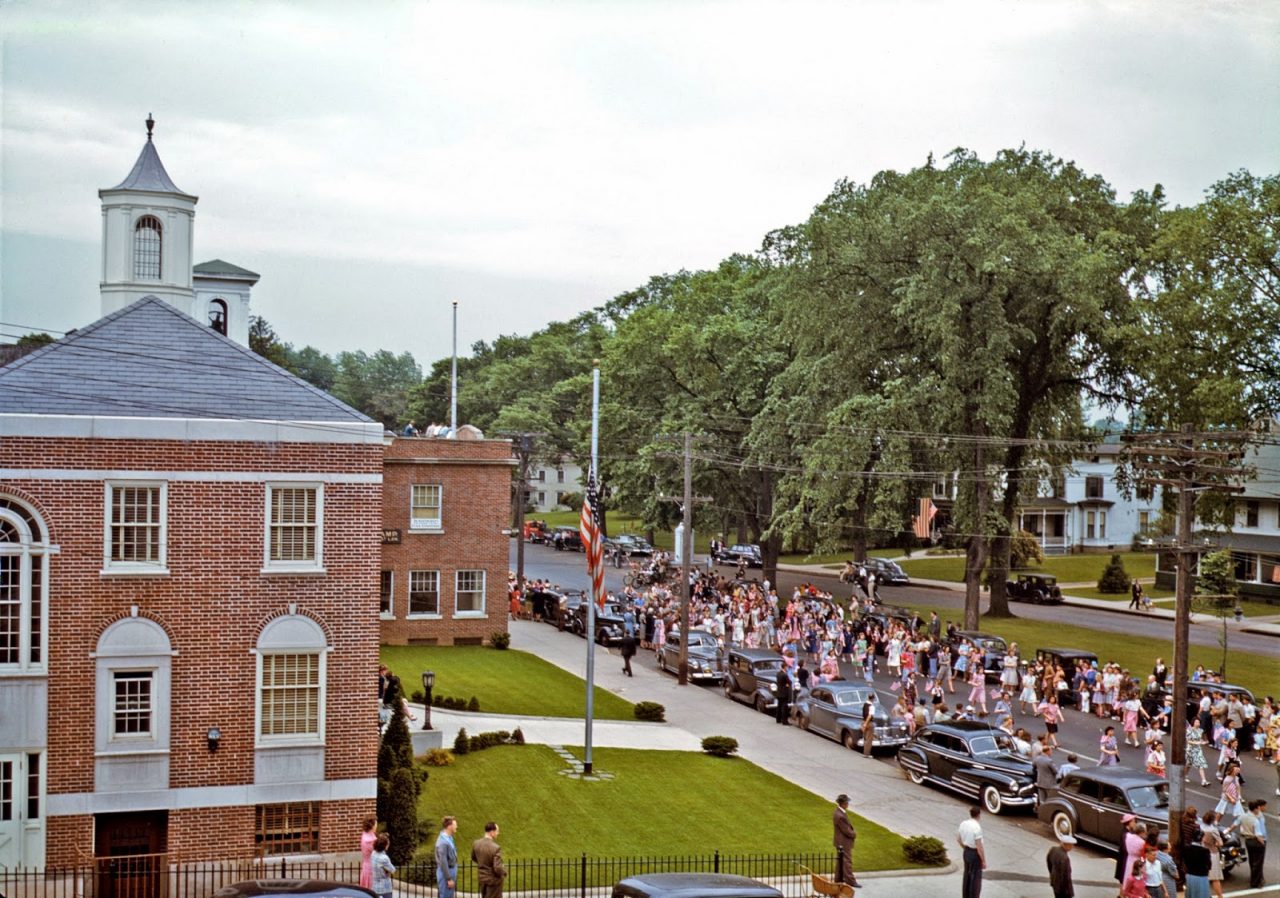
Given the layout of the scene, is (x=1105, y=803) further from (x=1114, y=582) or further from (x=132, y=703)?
(x=1114, y=582)

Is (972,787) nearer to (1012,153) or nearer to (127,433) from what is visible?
(127,433)

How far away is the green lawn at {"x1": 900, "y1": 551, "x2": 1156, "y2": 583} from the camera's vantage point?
77812 millimetres

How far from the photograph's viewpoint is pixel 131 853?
21.3 metres

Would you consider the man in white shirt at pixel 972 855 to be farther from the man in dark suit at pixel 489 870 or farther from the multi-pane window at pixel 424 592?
the multi-pane window at pixel 424 592

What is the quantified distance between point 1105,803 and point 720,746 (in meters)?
9.75

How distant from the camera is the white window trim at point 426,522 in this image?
48.0m

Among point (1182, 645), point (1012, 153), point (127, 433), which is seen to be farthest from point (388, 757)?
point (1012, 153)

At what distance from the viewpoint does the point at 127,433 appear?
21.0 meters

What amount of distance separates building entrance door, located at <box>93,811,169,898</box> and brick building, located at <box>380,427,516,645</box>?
26.0 meters

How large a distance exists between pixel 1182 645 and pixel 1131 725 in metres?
9.13

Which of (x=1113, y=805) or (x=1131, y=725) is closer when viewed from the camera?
(x=1113, y=805)

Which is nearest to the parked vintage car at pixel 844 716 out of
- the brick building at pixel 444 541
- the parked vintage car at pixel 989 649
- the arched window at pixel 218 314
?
the parked vintage car at pixel 989 649

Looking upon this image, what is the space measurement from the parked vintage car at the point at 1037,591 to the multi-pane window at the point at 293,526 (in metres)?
48.6

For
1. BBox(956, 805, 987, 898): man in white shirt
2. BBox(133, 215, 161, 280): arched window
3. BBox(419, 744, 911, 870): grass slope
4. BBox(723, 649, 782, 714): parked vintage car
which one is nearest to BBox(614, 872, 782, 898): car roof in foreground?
BBox(956, 805, 987, 898): man in white shirt
